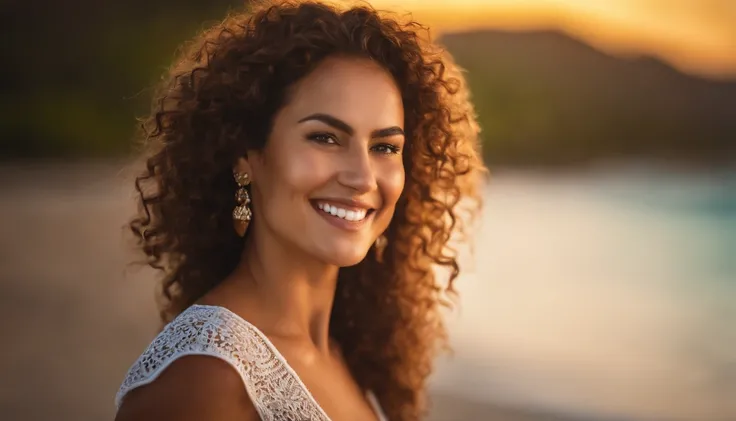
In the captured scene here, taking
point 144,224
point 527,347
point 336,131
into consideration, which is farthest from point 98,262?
point 336,131

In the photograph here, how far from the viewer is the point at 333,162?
5.58ft

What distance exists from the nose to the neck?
0.71ft

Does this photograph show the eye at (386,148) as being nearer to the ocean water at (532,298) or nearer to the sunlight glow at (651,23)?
the ocean water at (532,298)

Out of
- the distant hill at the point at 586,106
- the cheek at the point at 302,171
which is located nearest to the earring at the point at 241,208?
the cheek at the point at 302,171

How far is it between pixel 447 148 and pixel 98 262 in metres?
6.67

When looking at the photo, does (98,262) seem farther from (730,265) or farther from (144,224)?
(730,265)

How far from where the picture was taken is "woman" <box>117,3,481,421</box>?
159 centimetres

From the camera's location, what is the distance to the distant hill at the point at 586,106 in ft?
33.6

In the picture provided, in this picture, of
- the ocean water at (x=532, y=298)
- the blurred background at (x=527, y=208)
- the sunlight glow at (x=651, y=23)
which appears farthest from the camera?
the sunlight glow at (x=651, y=23)

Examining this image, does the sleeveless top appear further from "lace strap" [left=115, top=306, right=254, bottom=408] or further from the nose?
the nose

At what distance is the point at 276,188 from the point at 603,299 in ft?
23.5

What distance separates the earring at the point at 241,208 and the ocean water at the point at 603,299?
316cm

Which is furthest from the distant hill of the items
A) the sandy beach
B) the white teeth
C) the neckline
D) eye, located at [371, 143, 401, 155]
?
the neckline

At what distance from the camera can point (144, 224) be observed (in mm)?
2055
